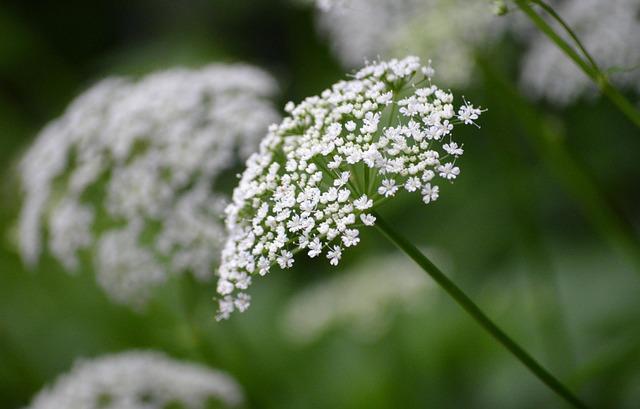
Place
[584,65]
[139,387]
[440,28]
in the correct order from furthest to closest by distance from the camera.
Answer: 1. [440,28]
2. [139,387]
3. [584,65]

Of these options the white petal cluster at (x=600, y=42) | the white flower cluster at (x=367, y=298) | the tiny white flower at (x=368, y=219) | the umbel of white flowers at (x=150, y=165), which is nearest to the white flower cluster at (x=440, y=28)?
the white petal cluster at (x=600, y=42)

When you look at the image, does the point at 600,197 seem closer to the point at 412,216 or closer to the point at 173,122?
the point at 173,122

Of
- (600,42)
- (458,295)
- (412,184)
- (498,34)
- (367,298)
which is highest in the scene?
(498,34)

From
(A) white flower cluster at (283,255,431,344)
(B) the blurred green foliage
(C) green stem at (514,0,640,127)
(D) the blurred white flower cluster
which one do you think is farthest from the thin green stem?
(A) white flower cluster at (283,255,431,344)

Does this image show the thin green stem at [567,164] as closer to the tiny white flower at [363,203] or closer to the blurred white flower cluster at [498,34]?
the blurred white flower cluster at [498,34]

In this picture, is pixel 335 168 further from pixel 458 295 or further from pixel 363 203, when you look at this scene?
pixel 458 295

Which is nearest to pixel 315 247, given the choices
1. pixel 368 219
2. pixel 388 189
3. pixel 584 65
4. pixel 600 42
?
pixel 368 219
